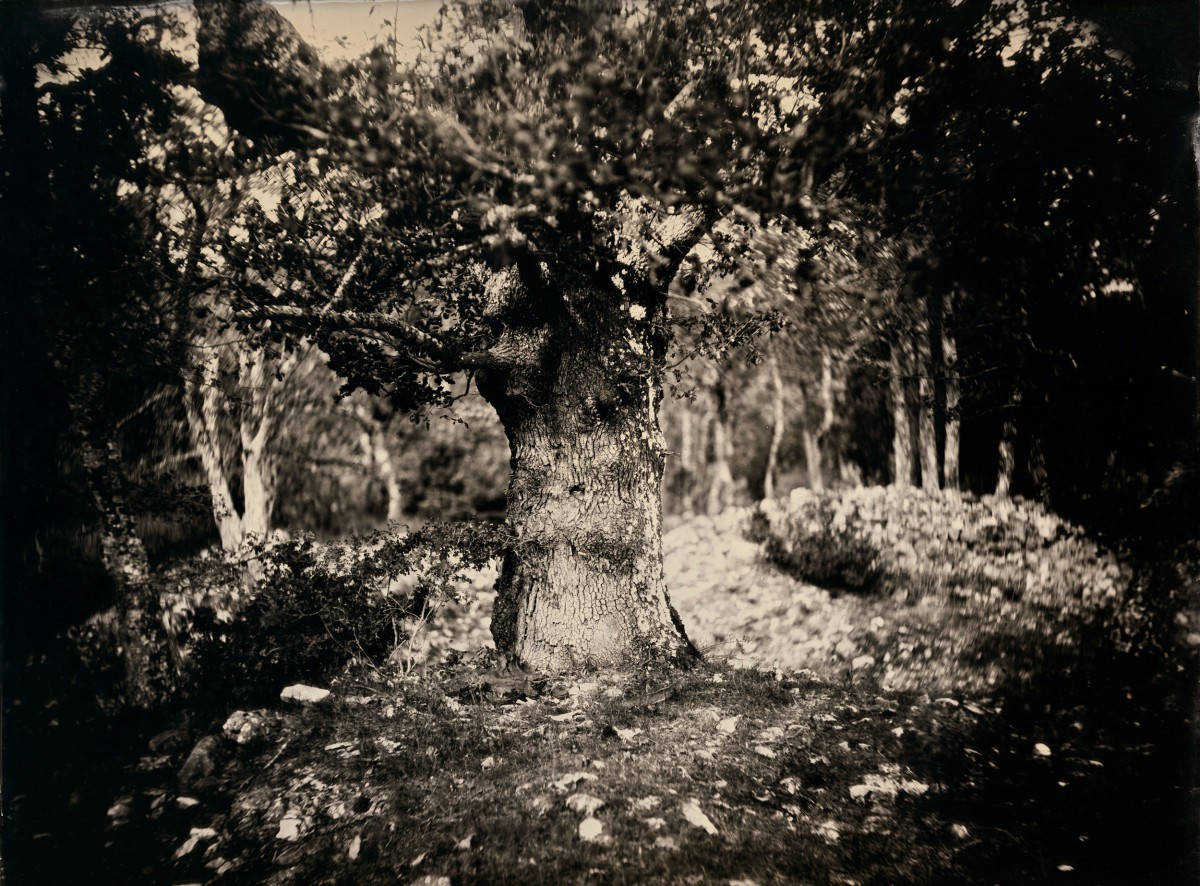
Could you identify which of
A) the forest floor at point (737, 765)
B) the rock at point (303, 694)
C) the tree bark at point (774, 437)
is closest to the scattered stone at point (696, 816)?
the forest floor at point (737, 765)

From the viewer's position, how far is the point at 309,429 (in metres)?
5.24

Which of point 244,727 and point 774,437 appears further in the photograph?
point 774,437

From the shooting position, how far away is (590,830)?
10.3 feet

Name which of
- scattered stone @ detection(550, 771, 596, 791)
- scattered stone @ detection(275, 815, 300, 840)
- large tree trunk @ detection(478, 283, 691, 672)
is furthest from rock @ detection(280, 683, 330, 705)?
scattered stone @ detection(550, 771, 596, 791)

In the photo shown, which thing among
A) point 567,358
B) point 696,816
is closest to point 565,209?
point 567,358

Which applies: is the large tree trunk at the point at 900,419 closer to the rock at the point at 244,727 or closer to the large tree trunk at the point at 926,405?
the large tree trunk at the point at 926,405

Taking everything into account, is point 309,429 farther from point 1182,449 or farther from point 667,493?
point 1182,449

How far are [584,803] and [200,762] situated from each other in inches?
79.3

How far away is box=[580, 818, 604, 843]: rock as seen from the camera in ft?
10.3

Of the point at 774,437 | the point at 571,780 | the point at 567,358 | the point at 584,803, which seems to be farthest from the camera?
the point at 774,437

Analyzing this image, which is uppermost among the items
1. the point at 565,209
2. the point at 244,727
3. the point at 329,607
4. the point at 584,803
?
the point at 565,209

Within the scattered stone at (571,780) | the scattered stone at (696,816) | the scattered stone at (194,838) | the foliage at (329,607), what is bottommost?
the scattered stone at (194,838)

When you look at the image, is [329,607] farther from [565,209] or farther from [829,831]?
[829,831]

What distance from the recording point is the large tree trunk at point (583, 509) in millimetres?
4242
